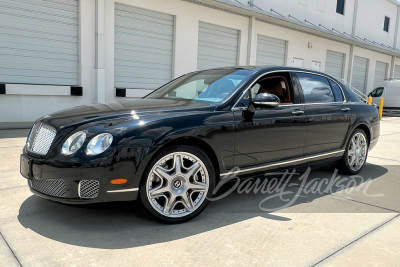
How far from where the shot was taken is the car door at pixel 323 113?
14.2ft

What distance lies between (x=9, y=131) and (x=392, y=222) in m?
7.68

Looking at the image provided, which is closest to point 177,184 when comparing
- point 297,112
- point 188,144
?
point 188,144

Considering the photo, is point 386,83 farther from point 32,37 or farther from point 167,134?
point 167,134

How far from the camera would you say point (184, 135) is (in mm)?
3119

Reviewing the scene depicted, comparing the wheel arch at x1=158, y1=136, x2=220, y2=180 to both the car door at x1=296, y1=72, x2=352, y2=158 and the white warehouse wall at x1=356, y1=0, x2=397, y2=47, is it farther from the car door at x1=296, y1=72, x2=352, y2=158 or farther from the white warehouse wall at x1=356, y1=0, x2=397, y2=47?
the white warehouse wall at x1=356, y1=0, x2=397, y2=47

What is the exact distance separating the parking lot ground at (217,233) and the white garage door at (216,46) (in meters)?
9.21

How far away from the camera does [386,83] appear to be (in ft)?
65.2

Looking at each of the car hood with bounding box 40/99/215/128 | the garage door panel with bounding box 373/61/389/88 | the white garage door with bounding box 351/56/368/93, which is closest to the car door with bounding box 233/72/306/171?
the car hood with bounding box 40/99/215/128

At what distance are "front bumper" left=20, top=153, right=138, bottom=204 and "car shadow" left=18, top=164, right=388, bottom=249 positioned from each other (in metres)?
0.19

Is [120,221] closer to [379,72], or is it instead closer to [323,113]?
[323,113]

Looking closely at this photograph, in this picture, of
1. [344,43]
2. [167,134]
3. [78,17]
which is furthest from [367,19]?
[167,134]

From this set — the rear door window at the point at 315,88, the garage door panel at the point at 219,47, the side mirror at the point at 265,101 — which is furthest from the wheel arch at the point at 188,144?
the garage door panel at the point at 219,47

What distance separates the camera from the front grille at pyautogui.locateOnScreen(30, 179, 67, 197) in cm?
284

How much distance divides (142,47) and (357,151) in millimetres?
7617
